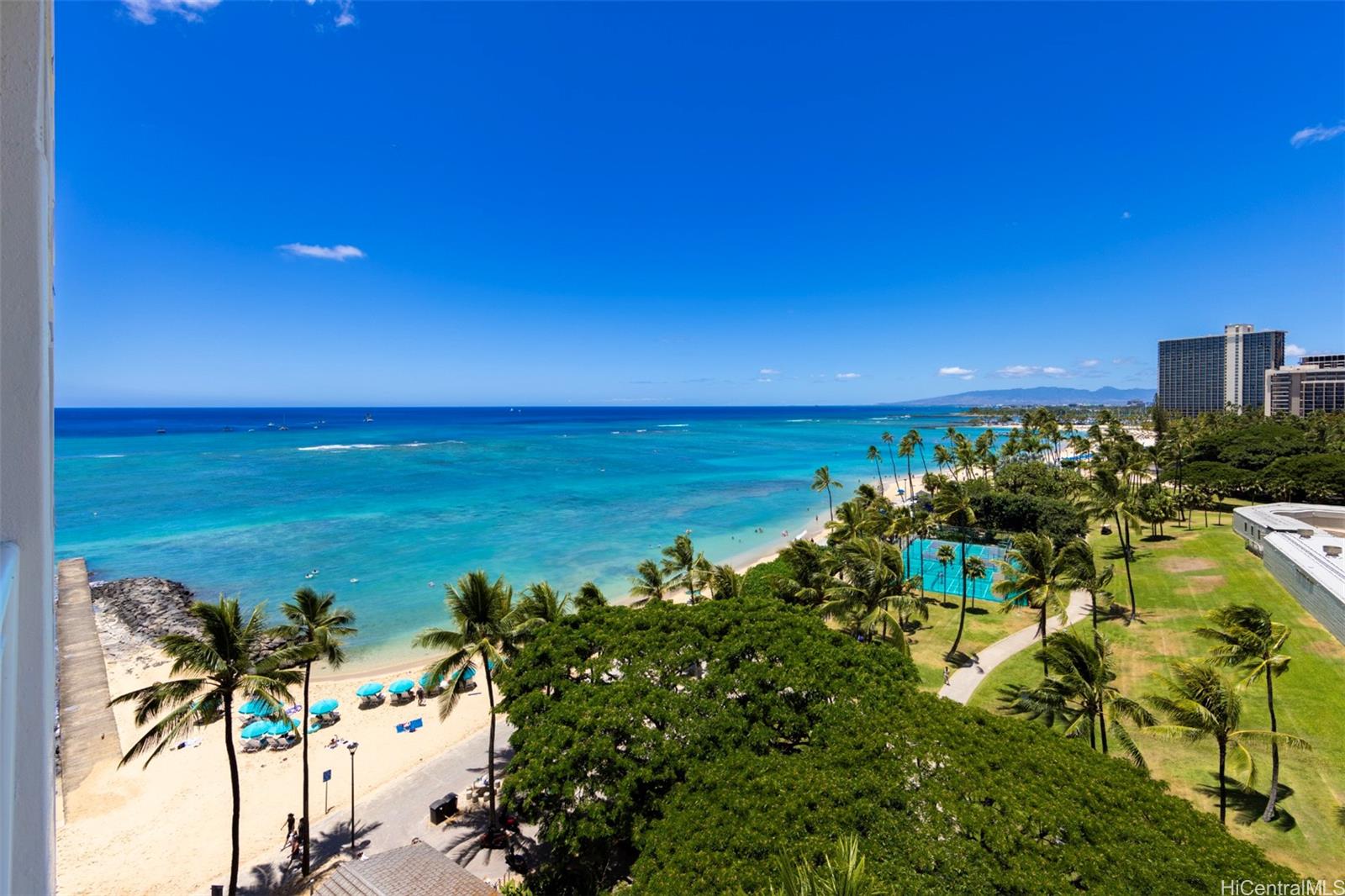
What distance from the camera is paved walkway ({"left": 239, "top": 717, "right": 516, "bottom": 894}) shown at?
17766mm

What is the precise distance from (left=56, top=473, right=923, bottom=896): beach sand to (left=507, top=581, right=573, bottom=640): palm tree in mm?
8308

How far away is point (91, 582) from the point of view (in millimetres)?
43344

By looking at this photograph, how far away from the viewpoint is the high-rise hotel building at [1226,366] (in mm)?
174625

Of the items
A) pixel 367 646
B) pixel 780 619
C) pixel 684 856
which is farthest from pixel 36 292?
pixel 367 646

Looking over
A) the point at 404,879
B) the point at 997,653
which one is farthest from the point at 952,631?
the point at 404,879

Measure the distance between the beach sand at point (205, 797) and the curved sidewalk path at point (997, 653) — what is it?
70.6ft

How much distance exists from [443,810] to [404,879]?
220 inches

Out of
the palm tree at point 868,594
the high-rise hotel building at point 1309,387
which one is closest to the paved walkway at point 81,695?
the palm tree at point 868,594

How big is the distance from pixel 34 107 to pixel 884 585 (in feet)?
87.5

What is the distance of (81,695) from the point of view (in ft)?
94.6

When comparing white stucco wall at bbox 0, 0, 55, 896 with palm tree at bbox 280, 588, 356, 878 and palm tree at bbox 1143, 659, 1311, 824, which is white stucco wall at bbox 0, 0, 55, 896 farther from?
palm tree at bbox 1143, 659, 1311, 824

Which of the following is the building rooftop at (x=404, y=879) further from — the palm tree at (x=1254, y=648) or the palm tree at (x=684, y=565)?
the palm tree at (x=1254, y=648)

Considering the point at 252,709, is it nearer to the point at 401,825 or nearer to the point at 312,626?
the point at 401,825

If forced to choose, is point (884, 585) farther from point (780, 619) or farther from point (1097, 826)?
point (1097, 826)
